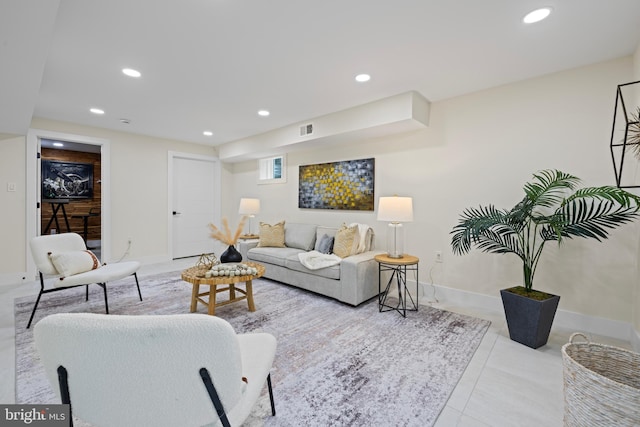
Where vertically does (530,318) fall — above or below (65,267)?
below

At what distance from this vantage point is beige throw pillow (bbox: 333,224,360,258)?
344cm

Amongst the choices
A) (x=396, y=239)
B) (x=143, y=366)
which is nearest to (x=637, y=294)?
(x=396, y=239)

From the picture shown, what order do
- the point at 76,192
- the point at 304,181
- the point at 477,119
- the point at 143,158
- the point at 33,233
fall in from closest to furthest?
the point at 477,119 < the point at 33,233 < the point at 304,181 < the point at 143,158 < the point at 76,192

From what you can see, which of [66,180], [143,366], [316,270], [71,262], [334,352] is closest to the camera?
[143,366]

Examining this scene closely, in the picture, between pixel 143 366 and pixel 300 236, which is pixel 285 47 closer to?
pixel 143 366

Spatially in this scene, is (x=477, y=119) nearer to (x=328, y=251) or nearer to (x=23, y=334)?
(x=328, y=251)

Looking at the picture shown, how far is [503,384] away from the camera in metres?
1.81

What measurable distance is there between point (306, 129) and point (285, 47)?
188 cm

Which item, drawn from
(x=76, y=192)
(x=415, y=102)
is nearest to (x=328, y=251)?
(x=415, y=102)

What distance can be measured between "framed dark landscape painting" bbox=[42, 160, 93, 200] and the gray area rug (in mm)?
4097

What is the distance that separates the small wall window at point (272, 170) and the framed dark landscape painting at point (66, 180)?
4435mm

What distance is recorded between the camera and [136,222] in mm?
Result: 5059

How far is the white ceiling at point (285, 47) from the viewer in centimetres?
181

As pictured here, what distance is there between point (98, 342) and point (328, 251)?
3085 mm
